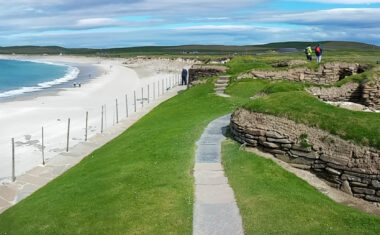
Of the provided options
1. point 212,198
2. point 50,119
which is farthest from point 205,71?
point 212,198

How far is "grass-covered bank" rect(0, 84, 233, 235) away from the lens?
10.8 meters

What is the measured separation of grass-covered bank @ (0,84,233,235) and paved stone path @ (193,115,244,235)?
27cm

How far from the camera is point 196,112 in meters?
26.4

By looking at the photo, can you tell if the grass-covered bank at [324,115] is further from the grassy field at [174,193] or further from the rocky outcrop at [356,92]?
the rocky outcrop at [356,92]

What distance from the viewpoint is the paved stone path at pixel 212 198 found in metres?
10.1

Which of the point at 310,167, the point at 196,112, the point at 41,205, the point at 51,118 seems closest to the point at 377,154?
the point at 310,167

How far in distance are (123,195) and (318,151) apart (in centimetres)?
632

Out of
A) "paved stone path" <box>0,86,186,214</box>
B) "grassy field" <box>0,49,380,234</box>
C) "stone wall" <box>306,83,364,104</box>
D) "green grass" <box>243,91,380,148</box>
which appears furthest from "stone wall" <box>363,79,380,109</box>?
"paved stone path" <box>0,86,186,214</box>

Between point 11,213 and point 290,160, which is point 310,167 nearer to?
point 290,160

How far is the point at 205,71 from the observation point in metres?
42.5

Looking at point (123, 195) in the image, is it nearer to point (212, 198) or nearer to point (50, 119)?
point (212, 198)

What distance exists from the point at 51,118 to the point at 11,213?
A: 26.0m

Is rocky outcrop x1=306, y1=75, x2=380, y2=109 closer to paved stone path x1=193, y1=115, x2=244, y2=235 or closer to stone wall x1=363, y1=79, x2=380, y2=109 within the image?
stone wall x1=363, y1=79, x2=380, y2=109

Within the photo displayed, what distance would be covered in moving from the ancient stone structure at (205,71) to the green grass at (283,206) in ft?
90.1
